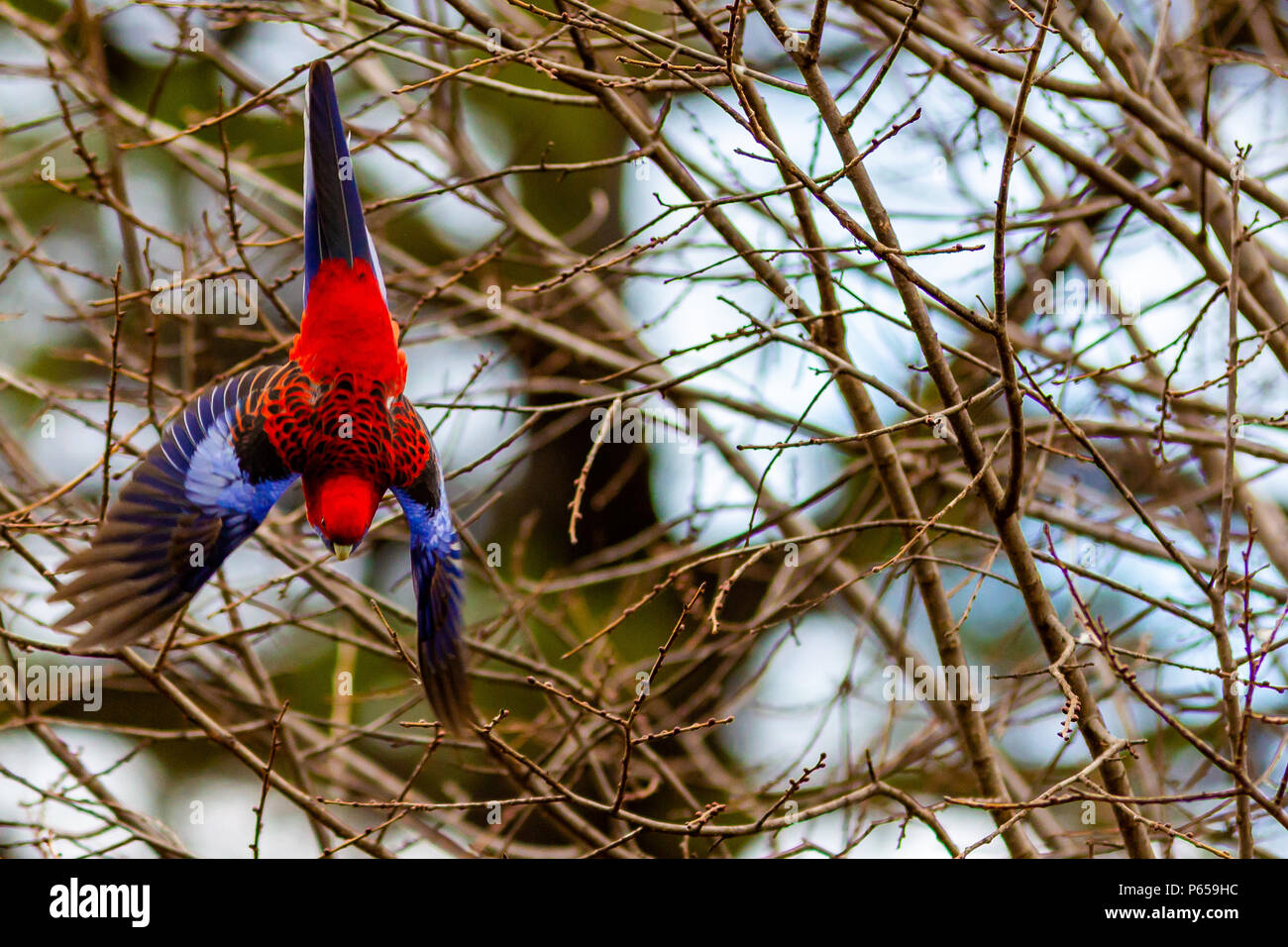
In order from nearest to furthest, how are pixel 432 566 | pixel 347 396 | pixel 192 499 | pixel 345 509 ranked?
pixel 345 509, pixel 347 396, pixel 192 499, pixel 432 566

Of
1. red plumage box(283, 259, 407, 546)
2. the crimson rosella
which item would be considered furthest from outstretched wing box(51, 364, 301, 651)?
red plumage box(283, 259, 407, 546)

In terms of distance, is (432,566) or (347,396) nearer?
(347,396)

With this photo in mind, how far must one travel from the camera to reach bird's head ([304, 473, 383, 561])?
355 cm

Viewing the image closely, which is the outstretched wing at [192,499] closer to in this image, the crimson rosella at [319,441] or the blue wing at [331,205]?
the crimson rosella at [319,441]

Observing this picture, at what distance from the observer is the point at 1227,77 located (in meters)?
5.91

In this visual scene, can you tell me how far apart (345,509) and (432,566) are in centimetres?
A: 59

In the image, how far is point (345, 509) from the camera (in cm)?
355

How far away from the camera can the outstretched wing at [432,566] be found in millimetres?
3689

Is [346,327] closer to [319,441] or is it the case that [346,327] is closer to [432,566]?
[319,441]

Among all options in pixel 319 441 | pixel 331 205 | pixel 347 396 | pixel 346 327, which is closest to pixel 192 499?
pixel 319 441

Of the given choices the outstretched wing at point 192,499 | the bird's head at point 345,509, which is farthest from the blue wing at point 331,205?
the bird's head at point 345,509
